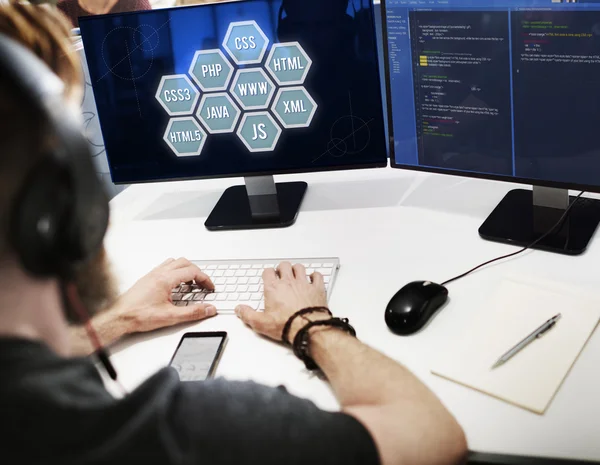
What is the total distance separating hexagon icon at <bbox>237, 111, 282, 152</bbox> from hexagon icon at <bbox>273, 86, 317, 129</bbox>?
0.02 m

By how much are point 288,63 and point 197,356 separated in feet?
2.03

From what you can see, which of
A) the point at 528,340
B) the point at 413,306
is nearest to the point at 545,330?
the point at 528,340

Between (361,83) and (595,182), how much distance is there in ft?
1.56

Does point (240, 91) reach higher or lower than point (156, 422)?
higher

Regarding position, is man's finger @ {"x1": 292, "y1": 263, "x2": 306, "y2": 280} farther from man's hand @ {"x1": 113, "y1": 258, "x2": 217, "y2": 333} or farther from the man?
the man

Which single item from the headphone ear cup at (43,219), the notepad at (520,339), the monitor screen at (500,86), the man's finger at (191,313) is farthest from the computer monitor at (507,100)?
the headphone ear cup at (43,219)

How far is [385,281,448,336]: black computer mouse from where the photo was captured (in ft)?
3.42

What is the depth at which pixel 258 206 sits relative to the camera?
150 centimetres

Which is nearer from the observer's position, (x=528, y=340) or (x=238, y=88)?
(x=528, y=340)

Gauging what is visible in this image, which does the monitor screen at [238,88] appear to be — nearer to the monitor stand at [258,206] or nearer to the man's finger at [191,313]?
the monitor stand at [258,206]

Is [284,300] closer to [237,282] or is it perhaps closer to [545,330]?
[237,282]

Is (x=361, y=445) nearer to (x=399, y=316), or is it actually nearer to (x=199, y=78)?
(x=399, y=316)

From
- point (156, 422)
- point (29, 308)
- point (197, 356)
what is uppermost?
point (29, 308)

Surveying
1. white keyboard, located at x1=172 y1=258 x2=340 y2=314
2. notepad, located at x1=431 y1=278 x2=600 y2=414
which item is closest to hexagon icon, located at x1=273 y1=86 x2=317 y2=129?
white keyboard, located at x1=172 y1=258 x2=340 y2=314
